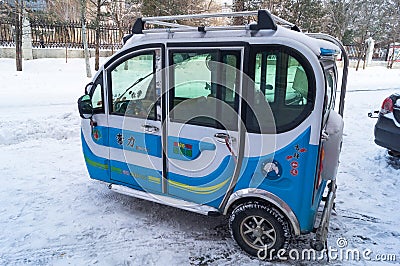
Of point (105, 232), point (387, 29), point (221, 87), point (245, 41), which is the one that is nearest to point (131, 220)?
point (105, 232)

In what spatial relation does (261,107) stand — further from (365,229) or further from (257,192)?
(365,229)

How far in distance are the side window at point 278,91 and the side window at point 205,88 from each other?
0.20 m

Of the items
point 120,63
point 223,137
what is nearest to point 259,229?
point 223,137

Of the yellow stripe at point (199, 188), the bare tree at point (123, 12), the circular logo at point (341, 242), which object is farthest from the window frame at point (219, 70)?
the bare tree at point (123, 12)

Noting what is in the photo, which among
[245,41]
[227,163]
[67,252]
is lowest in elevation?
[67,252]

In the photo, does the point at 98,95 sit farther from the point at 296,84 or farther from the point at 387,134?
the point at 387,134

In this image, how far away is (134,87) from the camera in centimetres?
405

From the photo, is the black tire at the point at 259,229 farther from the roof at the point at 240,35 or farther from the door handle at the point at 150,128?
the roof at the point at 240,35

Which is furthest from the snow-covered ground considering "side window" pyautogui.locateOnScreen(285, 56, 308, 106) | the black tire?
"side window" pyautogui.locateOnScreen(285, 56, 308, 106)

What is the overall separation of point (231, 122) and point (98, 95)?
1901 millimetres

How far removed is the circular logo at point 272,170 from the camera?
10.7 feet

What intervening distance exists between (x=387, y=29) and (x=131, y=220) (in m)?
34.1

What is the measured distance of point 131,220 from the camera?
415 centimetres

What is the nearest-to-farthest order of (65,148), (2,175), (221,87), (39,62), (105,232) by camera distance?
(221,87), (105,232), (2,175), (65,148), (39,62)
